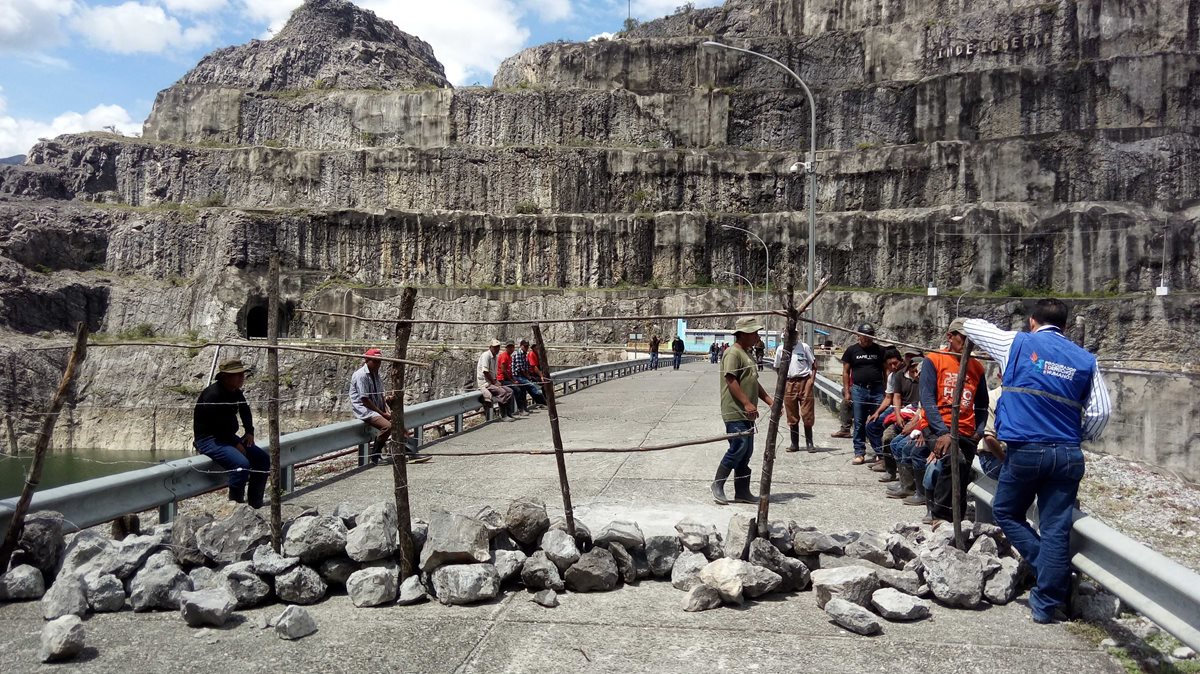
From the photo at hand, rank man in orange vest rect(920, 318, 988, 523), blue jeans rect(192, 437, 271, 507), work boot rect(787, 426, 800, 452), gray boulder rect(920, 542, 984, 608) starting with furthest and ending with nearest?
work boot rect(787, 426, 800, 452) → blue jeans rect(192, 437, 271, 507) → man in orange vest rect(920, 318, 988, 523) → gray boulder rect(920, 542, 984, 608)

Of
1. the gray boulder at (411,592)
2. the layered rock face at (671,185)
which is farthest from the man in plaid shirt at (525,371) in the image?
the layered rock face at (671,185)

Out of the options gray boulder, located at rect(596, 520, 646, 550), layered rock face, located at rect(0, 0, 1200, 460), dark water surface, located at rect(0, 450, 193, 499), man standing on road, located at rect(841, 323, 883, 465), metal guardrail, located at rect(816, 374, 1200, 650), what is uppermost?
layered rock face, located at rect(0, 0, 1200, 460)

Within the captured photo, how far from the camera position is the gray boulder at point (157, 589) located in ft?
19.2

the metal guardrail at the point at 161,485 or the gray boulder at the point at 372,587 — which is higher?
the metal guardrail at the point at 161,485

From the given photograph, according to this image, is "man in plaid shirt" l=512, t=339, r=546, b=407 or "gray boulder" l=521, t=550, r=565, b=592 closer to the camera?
"gray boulder" l=521, t=550, r=565, b=592

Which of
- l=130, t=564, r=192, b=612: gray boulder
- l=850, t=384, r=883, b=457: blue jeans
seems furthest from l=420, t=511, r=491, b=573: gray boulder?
l=850, t=384, r=883, b=457: blue jeans

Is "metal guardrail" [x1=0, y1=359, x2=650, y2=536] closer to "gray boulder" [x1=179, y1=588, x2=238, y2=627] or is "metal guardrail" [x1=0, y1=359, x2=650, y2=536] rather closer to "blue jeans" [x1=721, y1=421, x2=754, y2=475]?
"gray boulder" [x1=179, y1=588, x2=238, y2=627]

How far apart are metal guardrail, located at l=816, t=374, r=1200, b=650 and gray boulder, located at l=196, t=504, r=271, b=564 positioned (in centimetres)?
550

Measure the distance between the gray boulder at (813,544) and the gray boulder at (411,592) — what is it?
105 inches

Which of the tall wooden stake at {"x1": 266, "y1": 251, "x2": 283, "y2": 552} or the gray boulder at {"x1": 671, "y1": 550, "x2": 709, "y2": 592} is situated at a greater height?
the tall wooden stake at {"x1": 266, "y1": 251, "x2": 283, "y2": 552}

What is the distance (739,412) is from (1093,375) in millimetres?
3874

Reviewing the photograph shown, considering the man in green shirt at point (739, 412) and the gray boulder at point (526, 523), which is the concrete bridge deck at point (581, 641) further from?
the man in green shirt at point (739, 412)

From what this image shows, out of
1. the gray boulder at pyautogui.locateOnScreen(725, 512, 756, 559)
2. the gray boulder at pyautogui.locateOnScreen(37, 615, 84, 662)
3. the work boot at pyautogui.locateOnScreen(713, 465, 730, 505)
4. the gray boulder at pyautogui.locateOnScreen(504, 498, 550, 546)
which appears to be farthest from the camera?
the work boot at pyautogui.locateOnScreen(713, 465, 730, 505)

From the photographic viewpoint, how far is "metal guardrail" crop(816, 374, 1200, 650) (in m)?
4.53
